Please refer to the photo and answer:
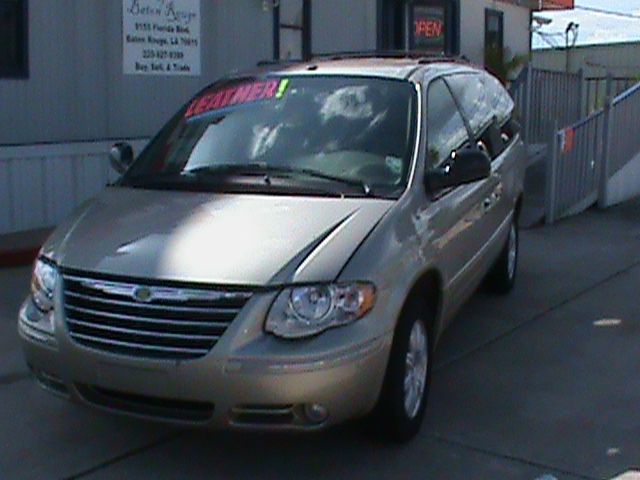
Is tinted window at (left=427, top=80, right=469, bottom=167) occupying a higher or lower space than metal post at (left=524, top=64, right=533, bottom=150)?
higher

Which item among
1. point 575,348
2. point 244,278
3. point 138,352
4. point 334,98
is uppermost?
point 334,98

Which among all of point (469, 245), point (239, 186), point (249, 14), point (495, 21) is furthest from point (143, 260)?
point (495, 21)

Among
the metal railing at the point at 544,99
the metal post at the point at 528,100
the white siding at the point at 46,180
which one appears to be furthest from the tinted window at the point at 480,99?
the metal post at the point at 528,100

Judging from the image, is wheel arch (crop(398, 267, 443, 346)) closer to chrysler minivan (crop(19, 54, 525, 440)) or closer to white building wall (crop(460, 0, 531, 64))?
chrysler minivan (crop(19, 54, 525, 440))

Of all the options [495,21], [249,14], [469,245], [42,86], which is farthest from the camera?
[495,21]

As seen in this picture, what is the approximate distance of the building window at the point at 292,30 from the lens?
12.1 meters

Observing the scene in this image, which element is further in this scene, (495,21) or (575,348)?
(495,21)

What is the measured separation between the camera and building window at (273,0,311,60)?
1211cm

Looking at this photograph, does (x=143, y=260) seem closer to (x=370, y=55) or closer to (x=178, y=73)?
(x=370, y=55)

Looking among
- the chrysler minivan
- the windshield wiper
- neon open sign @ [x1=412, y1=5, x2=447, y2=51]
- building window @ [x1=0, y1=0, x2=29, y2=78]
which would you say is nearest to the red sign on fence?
neon open sign @ [x1=412, y1=5, x2=447, y2=51]

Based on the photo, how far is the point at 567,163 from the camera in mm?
11211

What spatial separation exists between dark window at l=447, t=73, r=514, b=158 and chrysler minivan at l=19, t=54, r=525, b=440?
0.42m

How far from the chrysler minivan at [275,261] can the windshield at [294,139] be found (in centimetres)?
1

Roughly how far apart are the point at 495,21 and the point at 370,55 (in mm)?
11677
